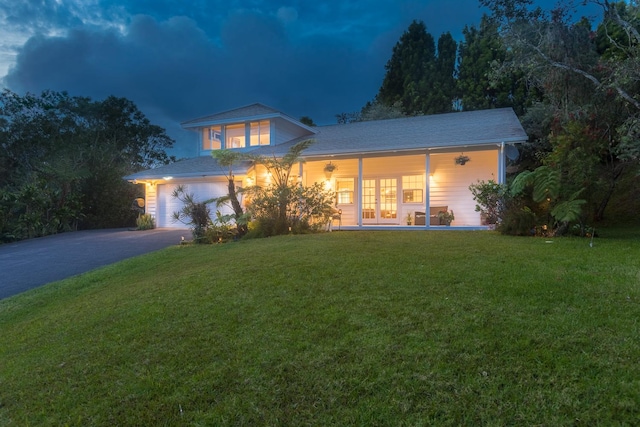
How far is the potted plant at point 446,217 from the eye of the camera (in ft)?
39.5

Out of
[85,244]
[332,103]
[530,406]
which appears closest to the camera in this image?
[530,406]

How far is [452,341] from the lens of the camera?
3.11 m

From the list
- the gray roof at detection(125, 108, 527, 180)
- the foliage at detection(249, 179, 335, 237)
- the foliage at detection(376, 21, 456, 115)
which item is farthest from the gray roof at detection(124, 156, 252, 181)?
the foliage at detection(376, 21, 456, 115)

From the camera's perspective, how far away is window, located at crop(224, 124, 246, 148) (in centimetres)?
1789

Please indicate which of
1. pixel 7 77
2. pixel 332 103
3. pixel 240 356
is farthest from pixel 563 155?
pixel 332 103

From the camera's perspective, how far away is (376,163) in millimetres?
14258

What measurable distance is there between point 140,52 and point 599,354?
43.4 metres

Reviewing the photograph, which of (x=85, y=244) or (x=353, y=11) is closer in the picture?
(x=85, y=244)

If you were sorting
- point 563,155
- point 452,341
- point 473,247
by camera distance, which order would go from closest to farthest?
1. point 452,341
2. point 473,247
3. point 563,155

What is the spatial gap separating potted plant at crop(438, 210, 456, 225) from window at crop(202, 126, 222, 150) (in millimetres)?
11589

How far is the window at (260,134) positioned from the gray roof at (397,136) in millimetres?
747

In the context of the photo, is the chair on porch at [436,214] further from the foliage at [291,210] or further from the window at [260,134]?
the window at [260,134]

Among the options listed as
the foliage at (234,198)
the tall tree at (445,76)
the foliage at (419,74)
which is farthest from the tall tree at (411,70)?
the foliage at (234,198)

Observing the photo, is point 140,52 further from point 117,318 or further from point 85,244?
point 117,318
